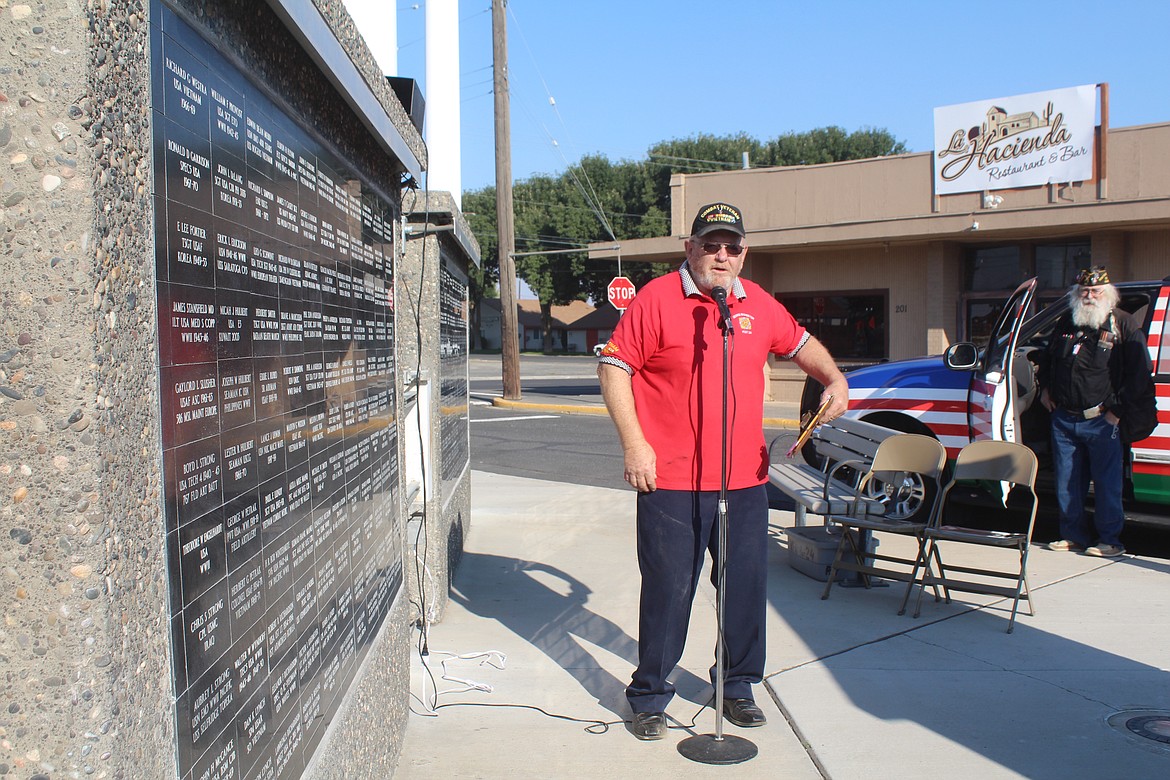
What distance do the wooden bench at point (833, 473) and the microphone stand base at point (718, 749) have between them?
2671mm

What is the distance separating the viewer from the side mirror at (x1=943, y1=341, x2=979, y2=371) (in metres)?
8.05

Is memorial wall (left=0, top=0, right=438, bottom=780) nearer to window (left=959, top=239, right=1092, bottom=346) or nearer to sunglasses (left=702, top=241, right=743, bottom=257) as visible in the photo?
sunglasses (left=702, top=241, right=743, bottom=257)

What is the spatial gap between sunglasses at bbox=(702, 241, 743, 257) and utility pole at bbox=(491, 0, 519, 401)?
1787 cm

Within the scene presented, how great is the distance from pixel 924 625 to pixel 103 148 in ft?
17.5

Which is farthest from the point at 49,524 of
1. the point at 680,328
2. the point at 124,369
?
the point at 680,328

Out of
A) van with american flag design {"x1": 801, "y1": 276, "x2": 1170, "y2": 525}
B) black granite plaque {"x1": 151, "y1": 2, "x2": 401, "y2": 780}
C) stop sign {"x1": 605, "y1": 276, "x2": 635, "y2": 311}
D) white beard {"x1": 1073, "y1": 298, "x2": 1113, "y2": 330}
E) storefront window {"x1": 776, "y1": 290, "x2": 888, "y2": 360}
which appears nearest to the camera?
black granite plaque {"x1": 151, "y1": 2, "x2": 401, "y2": 780}

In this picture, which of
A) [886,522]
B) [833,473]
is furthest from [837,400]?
[833,473]

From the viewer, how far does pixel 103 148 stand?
4.55 ft

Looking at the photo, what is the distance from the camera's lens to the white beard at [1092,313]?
7246 mm

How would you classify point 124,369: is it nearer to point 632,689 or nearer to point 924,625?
point 632,689

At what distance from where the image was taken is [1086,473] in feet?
24.7

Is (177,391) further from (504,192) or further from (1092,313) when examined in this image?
(504,192)

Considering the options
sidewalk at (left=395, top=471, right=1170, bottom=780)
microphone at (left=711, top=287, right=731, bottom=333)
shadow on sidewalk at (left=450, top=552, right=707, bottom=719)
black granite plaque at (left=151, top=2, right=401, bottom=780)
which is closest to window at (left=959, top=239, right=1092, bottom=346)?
sidewalk at (left=395, top=471, right=1170, bottom=780)

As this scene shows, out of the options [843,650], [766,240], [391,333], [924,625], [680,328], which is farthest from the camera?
[766,240]
